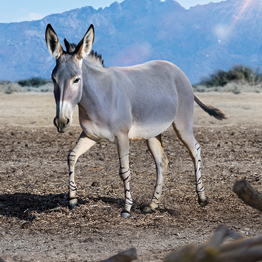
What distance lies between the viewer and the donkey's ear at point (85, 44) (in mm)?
4444

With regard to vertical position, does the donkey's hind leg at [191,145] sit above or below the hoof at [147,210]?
above

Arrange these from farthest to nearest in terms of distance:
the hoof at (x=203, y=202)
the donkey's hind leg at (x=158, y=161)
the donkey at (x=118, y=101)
→ 1. the hoof at (x=203, y=202)
2. the donkey's hind leg at (x=158, y=161)
3. the donkey at (x=118, y=101)

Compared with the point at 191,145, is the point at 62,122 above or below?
above

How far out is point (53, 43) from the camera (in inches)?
179

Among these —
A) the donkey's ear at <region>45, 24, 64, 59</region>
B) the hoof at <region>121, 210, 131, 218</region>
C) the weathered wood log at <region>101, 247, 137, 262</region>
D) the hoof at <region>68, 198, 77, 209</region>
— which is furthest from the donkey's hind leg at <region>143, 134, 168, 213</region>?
the weathered wood log at <region>101, 247, 137, 262</region>

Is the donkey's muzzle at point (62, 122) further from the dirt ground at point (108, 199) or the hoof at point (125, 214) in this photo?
the hoof at point (125, 214)

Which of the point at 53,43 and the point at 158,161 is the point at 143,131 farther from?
the point at 53,43

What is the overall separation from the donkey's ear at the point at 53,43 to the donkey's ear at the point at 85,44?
216 millimetres

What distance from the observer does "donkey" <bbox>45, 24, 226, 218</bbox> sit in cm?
437

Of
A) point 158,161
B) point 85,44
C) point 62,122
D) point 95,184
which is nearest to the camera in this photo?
point 62,122

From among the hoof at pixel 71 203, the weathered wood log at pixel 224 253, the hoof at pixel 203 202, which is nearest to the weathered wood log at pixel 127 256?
the weathered wood log at pixel 224 253

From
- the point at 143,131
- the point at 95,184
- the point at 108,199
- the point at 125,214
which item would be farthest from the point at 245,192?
the point at 95,184

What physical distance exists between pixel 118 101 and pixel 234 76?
24444 mm

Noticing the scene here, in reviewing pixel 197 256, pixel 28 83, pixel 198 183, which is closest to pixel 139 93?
pixel 198 183
